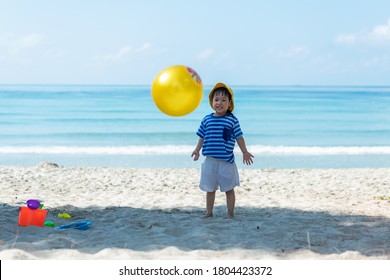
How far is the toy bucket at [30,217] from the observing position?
6.05 m

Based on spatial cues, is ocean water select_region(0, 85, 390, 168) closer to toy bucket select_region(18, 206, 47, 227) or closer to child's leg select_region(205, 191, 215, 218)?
child's leg select_region(205, 191, 215, 218)

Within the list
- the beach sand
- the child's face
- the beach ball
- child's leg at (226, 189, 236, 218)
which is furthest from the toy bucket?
the child's face

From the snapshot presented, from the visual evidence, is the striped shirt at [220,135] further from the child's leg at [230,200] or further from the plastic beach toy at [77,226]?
the plastic beach toy at [77,226]

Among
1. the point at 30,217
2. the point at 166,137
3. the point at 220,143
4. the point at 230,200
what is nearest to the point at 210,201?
the point at 230,200

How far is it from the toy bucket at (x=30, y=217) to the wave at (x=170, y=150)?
36.5 ft

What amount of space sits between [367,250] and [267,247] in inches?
34.5

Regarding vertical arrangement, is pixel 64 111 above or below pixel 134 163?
above

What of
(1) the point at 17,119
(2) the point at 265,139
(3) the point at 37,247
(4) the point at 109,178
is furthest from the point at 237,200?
(1) the point at 17,119

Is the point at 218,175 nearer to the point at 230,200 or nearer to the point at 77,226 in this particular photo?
the point at 230,200

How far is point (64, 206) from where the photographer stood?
24.9 feet

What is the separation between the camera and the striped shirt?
6.32m

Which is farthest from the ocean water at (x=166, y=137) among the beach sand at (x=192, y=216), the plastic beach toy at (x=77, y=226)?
the plastic beach toy at (x=77, y=226)

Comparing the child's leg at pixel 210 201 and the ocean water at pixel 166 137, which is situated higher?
the ocean water at pixel 166 137

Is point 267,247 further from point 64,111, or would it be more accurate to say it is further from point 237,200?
point 64,111
